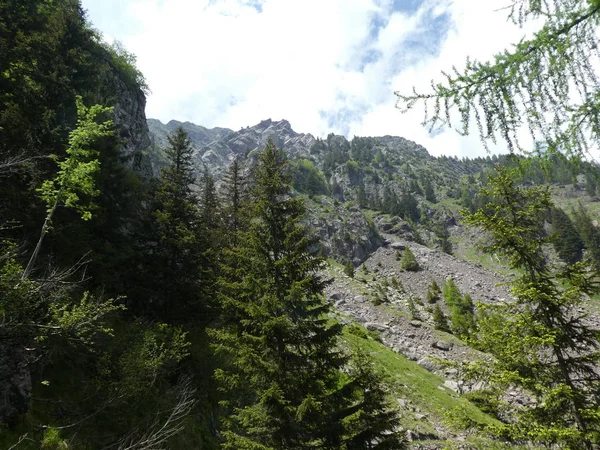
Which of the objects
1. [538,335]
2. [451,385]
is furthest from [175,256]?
[451,385]

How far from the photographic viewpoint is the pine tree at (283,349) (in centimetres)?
884

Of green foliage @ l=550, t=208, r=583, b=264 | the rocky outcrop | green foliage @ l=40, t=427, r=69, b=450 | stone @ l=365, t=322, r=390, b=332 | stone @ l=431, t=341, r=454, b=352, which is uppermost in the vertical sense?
the rocky outcrop

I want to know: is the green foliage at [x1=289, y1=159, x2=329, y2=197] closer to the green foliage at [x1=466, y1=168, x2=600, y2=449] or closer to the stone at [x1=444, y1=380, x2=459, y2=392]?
the stone at [x1=444, y1=380, x2=459, y2=392]

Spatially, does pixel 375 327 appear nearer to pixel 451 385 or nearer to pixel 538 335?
pixel 451 385

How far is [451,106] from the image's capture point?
15.0 ft

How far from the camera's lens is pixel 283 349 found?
9.80 metres

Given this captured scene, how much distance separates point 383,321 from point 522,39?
45524mm

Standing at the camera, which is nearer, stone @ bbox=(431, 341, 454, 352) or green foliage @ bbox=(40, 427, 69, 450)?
green foliage @ bbox=(40, 427, 69, 450)

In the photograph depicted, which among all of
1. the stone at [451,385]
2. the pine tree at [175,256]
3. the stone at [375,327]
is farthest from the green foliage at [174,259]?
the stone at [375,327]

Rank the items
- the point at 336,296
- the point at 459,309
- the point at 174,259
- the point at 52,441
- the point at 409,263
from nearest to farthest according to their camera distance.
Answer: the point at 52,441 < the point at 174,259 < the point at 336,296 < the point at 459,309 < the point at 409,263

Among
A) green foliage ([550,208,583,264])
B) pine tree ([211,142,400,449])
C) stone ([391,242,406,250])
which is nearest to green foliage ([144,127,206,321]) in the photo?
pine tree ([211,142,400,449])

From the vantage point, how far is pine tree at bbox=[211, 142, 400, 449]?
8.84 meters

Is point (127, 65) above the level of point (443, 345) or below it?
above

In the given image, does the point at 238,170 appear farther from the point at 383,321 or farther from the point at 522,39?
the point at 383,321
